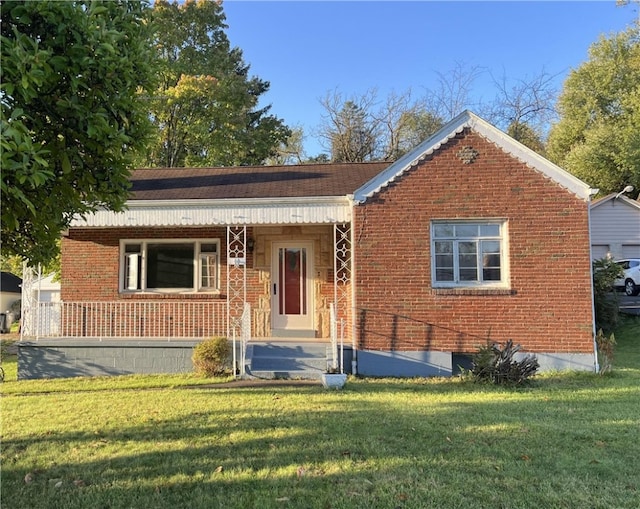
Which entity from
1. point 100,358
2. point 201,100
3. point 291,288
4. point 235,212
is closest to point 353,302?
point 291,288

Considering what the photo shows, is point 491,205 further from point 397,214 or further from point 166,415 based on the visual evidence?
point 166,415

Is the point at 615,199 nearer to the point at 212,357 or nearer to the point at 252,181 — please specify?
the point at 252,181

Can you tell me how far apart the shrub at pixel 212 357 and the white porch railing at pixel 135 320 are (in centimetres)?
138

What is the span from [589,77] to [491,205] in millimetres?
30886

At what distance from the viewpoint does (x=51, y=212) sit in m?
3.68

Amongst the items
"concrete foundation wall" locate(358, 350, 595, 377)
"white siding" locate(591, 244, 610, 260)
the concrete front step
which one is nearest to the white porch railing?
the concrete front step

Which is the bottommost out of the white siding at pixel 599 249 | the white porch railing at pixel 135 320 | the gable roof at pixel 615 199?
the white porch railing at pixel 135 320

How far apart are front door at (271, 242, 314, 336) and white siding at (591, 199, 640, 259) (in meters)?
19.9

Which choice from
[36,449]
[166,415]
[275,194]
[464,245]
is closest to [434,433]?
[166,415]

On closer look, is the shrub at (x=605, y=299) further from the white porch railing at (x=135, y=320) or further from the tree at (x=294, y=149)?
the tree at (x=294, y=149)

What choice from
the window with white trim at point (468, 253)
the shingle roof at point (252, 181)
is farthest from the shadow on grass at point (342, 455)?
the shingle roof at point (252, 181)

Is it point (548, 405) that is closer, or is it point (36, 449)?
point (36, 449)

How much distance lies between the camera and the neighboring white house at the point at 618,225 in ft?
78.0

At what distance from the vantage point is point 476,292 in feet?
28.1
